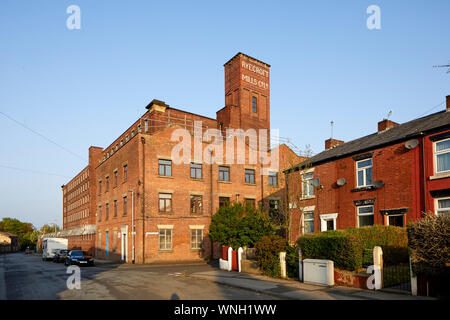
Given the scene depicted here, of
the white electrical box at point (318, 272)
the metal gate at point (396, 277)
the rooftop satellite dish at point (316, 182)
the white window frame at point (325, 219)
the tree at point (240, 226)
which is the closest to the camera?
the metal gate at point (396, 277)

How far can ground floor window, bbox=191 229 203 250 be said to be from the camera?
109 ft

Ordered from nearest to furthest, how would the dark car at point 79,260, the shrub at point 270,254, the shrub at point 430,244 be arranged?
1. the shrub at point 430,244
2. the shrub at point 270,254
3. the dark car at point 79,260

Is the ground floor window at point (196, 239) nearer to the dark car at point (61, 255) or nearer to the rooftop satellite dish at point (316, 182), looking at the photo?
the rooftop satellite dish at point (316, 182)

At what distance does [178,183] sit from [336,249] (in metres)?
20.7

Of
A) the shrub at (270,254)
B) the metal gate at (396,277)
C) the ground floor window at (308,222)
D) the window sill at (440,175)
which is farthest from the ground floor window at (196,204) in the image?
the metal gate at (396,277)

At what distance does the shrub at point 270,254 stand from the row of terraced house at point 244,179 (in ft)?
18.2

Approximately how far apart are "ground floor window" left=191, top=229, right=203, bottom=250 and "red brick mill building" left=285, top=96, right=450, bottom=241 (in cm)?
1043

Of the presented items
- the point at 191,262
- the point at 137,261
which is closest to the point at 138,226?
the point at 137,261

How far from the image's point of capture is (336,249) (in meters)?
15.1

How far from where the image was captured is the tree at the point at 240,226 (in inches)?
891

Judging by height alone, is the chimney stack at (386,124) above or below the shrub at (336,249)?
above
